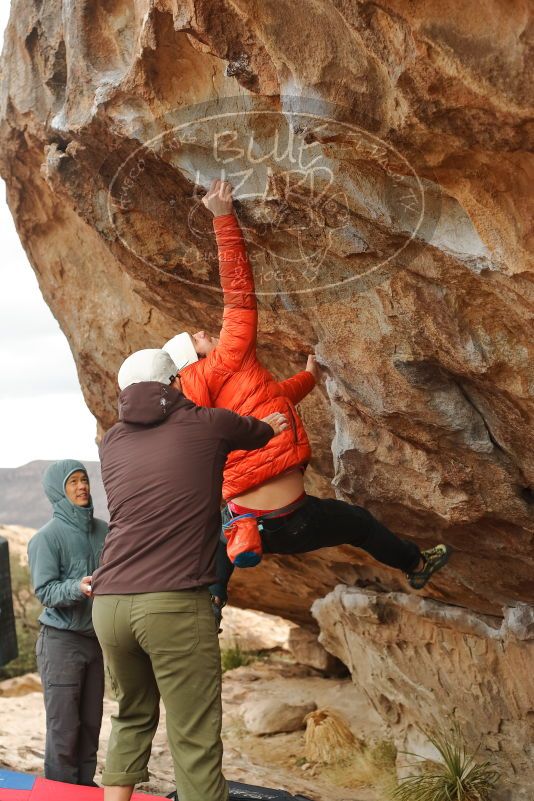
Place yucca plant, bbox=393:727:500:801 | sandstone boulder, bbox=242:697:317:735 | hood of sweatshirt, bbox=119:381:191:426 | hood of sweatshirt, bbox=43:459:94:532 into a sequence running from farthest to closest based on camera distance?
sandstone boulder, bbox=242:697:317:735 → yucca plant, bbox=393:727:500:801 → hood of sweatshirt, bbox=43:459:94:532 → hood of sweatshirt, bbox=119:381:191:426

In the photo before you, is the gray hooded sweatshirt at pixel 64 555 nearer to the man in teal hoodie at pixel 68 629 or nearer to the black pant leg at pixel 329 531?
the man in teal hoodie at pixel 68 629

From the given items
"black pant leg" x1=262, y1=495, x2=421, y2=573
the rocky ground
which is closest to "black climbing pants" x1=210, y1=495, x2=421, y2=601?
"black pant leg" x1=262, y1=495, x2=421, y2=573

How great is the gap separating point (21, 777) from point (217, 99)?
3.32 meters

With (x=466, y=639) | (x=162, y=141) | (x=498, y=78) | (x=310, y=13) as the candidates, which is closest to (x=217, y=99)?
(x=162, y=141)

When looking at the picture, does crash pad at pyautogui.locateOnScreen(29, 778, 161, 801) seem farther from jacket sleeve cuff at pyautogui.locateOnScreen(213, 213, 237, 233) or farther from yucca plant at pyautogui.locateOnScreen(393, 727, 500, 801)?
jacket sleeve cuff at pyautogui.locateOnScreen(213, 213, 237, 233)

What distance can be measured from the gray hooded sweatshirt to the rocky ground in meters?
1.84

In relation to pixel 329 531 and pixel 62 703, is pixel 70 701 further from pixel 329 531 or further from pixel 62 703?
pixel 329 531

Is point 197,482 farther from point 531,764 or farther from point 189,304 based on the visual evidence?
point 531,764

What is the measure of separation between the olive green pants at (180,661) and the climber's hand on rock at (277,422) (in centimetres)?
78

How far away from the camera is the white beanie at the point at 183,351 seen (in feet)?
14.2

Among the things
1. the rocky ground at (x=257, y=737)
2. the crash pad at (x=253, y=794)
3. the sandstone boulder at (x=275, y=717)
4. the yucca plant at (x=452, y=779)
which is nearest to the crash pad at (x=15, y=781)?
the crash pad at (x=253, y=794)

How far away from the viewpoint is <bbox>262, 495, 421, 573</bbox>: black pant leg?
14.2 ft

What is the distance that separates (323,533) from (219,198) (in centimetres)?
163

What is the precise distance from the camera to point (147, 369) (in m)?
3.75
